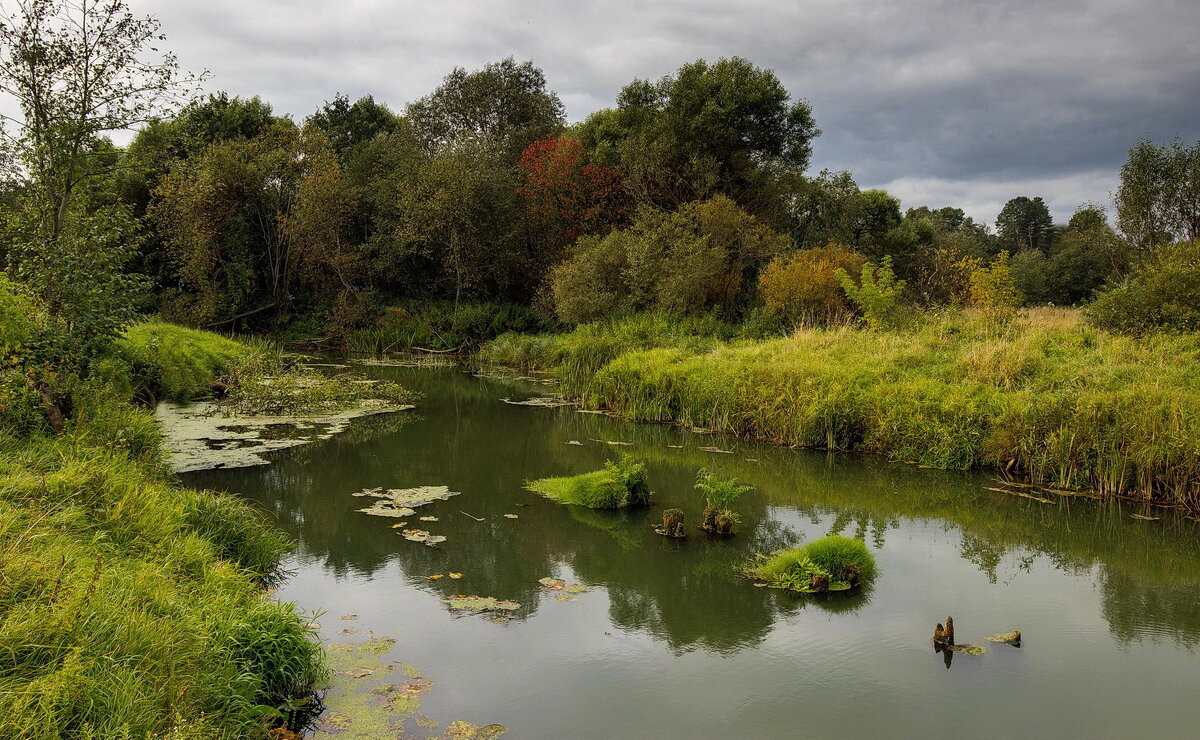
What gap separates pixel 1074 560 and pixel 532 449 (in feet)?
26.4

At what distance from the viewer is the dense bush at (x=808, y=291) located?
63.4ft

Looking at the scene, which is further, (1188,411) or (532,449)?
(532,449)

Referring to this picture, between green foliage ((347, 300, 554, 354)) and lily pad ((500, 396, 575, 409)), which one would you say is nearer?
lily pad ((500, 396, 575, 409))

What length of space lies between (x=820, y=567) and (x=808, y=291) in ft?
44.3

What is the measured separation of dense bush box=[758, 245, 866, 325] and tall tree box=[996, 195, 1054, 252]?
51300 mm

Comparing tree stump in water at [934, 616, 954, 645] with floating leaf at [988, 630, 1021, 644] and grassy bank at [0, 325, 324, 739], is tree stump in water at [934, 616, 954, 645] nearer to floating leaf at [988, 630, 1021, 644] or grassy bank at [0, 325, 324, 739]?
floating leaf at [988, 630, 1021, 644]

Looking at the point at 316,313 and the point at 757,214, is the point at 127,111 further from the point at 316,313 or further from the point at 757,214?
the point at 316,313

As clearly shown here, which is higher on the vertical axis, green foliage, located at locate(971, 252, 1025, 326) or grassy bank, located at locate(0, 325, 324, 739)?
green foliage, located at locate(971, 252, 1025, 326)

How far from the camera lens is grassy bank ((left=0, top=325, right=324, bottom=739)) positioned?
3.35 metres

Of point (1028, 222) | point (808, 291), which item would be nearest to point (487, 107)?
point (808, 291)

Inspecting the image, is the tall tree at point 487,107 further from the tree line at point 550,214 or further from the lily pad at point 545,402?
the lily pad at point 545,402

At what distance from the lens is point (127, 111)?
8508 mm

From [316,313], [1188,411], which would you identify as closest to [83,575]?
[1188,411]

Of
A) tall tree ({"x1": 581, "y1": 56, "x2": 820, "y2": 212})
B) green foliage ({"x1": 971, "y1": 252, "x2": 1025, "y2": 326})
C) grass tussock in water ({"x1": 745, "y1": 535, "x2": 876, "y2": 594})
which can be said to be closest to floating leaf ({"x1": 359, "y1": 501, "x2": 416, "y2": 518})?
grass tussock in water ({"x1": 745, "y1": 535, "x2": 876, "y2": 594})
